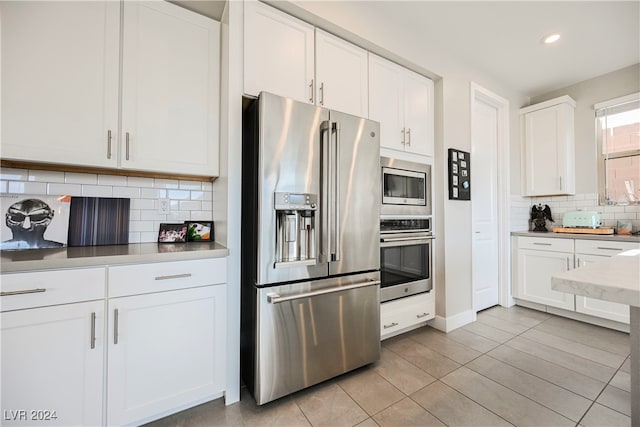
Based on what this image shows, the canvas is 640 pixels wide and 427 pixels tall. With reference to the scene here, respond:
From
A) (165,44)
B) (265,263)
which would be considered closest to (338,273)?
(265,263)

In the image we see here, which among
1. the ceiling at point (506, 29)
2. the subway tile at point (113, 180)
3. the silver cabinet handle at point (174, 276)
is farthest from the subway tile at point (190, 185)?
the ceiling at point (506, 29)

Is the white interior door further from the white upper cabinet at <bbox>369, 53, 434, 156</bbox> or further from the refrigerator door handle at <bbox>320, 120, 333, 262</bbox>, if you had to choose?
the refrigerator door handle at <bbox>320, 120, 333, 262</bbox>

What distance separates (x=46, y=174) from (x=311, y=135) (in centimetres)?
159

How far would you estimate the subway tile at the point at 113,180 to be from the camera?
1719mm

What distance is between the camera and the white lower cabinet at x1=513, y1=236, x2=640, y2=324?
8.43 ft

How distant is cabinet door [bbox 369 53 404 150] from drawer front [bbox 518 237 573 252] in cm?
212

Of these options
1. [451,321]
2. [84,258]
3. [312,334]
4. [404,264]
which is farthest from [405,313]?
[84,258]

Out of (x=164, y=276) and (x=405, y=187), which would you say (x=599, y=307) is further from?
(x=164, y=276)

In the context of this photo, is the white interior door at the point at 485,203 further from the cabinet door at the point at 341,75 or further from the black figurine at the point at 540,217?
the cabinet door at the point at 341,75

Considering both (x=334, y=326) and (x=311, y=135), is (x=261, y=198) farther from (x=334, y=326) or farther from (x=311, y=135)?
(x=334, y=326)

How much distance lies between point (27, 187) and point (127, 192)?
0.47 meters

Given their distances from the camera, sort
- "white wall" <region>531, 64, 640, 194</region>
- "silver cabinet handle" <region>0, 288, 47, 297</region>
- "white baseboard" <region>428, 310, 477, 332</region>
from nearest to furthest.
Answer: "silver cabinet handle" <region>0, 288, 47, 297</region> → "white baseboard" <region>428, 310, 477, 332</region> → "white wall" <region>531, 64, 640, 194</region>

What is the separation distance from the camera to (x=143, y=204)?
182cm

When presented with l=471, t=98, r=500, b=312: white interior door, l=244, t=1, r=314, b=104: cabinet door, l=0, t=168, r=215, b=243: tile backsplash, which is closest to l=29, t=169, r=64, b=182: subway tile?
l=0, t=168, r=215, b=243: tile backsplash
